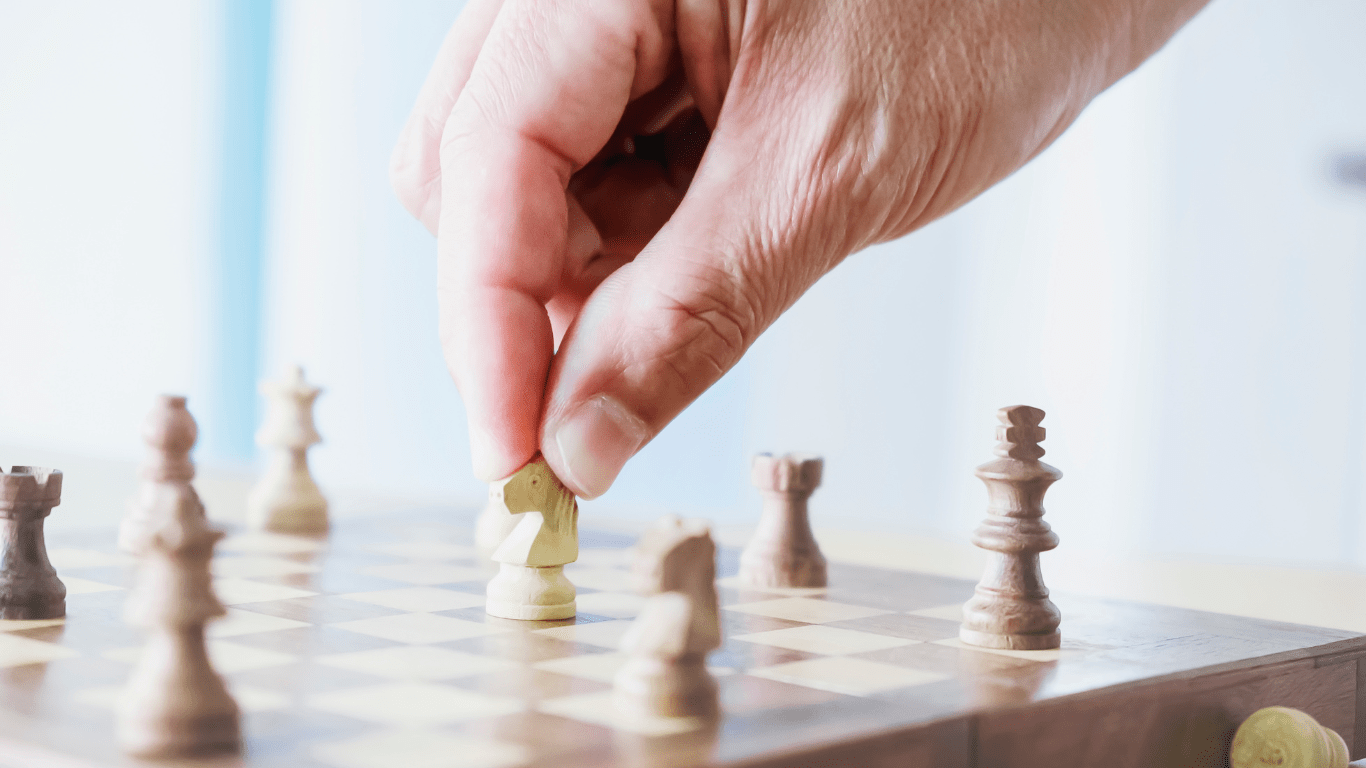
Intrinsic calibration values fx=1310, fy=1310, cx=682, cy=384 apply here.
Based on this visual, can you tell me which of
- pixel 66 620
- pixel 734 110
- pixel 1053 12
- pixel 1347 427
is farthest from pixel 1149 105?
pixel 66 620

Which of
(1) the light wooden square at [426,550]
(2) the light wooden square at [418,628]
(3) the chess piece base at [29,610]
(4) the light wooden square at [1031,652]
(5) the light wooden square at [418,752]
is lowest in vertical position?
(5) the light wooden square at [418,752]

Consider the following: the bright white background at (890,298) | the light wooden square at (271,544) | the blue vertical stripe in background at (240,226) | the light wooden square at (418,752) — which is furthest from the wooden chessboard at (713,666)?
the blue vertical stripe in background at (240,226)

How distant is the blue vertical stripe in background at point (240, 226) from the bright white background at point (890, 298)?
2.2 inches

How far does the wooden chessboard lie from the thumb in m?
0.20

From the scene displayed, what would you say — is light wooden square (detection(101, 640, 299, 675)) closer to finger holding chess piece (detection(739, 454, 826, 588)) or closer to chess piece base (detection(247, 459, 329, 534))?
finger holding chess piece (detection(739, 454, 826, 588))

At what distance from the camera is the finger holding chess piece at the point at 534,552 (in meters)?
1.36

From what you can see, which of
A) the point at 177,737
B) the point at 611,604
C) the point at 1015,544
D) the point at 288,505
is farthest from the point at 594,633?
the point at 288,505

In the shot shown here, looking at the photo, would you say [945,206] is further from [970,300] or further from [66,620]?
[970,300]

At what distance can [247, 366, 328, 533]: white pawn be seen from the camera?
2.01 meters

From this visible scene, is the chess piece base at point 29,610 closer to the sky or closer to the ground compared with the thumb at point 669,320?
closer to the ground

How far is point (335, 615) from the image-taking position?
1.33 metres

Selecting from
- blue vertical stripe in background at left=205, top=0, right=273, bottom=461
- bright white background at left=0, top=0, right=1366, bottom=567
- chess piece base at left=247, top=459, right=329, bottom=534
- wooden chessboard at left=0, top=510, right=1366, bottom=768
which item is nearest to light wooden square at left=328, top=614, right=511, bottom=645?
wooden chessboard at left=0, top=510, right=1366, bottom=768

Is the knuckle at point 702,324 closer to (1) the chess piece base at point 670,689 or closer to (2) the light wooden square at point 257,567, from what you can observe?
(1) the chess piece base at point 670,689

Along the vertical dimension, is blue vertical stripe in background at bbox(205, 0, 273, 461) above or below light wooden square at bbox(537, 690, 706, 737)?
above
